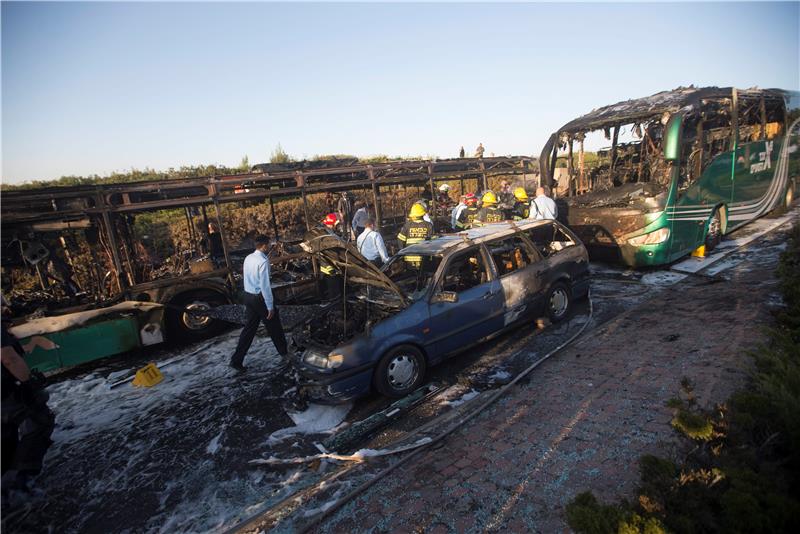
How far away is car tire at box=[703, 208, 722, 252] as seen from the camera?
855cm

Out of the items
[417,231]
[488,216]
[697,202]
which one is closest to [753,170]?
[697,202]

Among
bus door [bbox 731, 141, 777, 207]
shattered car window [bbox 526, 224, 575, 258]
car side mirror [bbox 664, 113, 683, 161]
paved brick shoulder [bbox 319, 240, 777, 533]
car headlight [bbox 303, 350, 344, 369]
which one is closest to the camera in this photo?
paved brick shoulder [bbox 319, 240, 777, 533]

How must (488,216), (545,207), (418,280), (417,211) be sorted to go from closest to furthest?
(418,280), (417,211), (545,207), (488,216)

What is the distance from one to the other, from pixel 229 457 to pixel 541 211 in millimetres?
6994

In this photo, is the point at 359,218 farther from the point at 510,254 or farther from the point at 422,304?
the point at 422,304

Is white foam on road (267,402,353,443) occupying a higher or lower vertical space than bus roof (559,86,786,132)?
lower

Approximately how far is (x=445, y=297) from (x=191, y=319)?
16.4 ft

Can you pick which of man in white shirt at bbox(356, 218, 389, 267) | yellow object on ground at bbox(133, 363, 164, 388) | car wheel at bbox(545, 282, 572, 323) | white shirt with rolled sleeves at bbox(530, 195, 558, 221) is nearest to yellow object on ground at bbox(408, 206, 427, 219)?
man in white shirt at bbox(356, 218, 389, 267)

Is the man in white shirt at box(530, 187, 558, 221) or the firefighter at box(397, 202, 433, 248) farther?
the man in white shirt at box(530, 187, 558, 221)

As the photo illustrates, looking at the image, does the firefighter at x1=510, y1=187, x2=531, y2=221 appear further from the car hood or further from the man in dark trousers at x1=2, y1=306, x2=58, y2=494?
the man in dark trousers at x1=2, y1=306, x2=58, y2=494

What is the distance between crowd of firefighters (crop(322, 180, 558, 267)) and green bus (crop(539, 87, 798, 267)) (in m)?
0.93

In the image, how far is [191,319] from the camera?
7094mm

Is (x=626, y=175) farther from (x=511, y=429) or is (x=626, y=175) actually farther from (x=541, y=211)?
(x=511, y=429)

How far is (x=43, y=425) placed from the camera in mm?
3619
